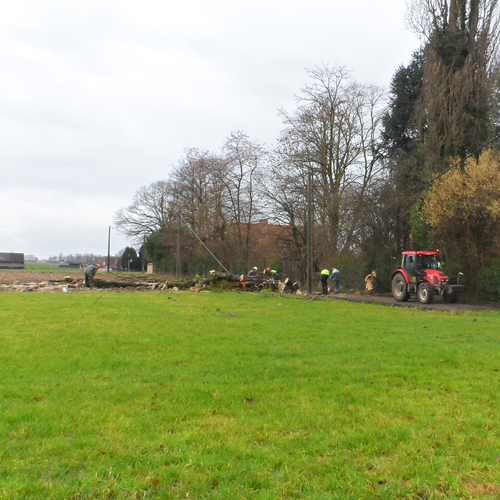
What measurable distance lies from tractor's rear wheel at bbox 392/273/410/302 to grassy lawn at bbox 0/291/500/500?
12274 millimetres

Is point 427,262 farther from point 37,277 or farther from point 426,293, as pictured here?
point 37,277

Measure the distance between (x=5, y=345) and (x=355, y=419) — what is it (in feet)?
21.4

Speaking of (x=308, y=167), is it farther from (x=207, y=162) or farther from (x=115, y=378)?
(x=115, y=378)

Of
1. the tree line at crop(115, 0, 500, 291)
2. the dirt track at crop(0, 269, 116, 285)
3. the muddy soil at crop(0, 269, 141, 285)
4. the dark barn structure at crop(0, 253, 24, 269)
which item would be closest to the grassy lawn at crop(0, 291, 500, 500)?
the tree line at crop(115, 0, 500, 291)

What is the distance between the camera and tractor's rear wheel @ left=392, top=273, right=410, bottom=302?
870 inches

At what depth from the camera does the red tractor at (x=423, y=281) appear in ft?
67.2

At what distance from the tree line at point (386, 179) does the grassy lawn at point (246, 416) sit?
1083 cm

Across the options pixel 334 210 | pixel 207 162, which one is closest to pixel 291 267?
pixel 334 210

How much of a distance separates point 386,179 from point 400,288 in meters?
9.72

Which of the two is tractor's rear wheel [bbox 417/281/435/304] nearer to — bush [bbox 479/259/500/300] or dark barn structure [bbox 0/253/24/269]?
bush [bbox 479/259/500/300]

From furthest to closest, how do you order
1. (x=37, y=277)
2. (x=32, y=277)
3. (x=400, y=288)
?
(x=32, y=277) < (x=37, y=277) < (x=400, y=288)

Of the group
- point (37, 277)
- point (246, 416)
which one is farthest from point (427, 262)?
point (37, 277)

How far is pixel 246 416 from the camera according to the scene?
16.8ft

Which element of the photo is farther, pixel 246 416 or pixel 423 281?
pixel 423 281
